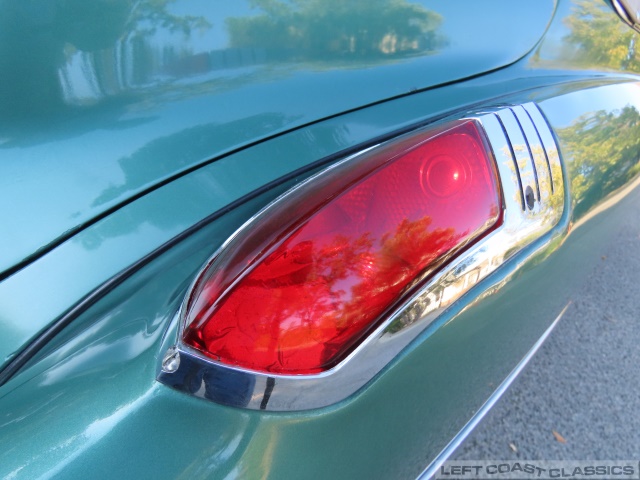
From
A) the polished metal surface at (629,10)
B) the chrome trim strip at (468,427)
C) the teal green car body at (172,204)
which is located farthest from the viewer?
the polished metal surface at (629,10)

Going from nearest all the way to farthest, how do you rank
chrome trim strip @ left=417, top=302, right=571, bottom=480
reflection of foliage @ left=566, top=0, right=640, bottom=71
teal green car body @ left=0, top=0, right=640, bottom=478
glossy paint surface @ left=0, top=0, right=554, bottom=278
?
teal green car body @ left=0, top=0, right=640, bottom=478 → glossy paint surface @ left=0, top=0, right=554, bottom=278 → chrome trim strip @ left=417, top=302, right=571, bottom=480 → reflection of foliage @ left=566, top=0, right=640, bottom=71

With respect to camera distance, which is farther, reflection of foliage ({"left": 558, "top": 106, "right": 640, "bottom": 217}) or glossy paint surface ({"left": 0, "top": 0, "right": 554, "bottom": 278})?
reflection of foliage ({"left": 558, "top": 106, "right": 640, "bottom": 217})

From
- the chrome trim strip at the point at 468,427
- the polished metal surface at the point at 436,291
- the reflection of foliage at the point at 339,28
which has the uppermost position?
the reflection of foliage at the point at 339,28

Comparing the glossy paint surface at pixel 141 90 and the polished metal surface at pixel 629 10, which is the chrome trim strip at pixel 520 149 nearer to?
the glossy paint surface at pixel 141 90

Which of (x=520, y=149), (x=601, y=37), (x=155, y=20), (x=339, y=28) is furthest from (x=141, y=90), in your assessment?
(x=601, y=37)

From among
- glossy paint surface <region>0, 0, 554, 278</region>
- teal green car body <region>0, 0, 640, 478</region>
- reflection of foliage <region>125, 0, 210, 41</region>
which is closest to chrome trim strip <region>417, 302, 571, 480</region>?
teal green car body <region>0, 0, 640, 478</region>

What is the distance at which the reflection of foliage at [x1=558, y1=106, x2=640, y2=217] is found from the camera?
4.48 feet

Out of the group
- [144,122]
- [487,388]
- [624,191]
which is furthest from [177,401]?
[624,191]

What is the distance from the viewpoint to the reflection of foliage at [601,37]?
1.69m

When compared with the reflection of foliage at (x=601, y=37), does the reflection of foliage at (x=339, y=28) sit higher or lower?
higher

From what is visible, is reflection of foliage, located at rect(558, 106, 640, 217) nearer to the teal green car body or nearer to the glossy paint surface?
the teal green car body

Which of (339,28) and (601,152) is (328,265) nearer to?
(339,28)

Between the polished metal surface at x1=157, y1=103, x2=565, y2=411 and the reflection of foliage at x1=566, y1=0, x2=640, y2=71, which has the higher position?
the reflection of foliage at x1=566, y1=0, x2=640, y2=71

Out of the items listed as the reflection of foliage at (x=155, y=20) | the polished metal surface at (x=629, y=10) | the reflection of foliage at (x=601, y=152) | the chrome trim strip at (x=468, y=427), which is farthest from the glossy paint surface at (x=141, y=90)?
the polished metal surface at (x=629, y=10)
